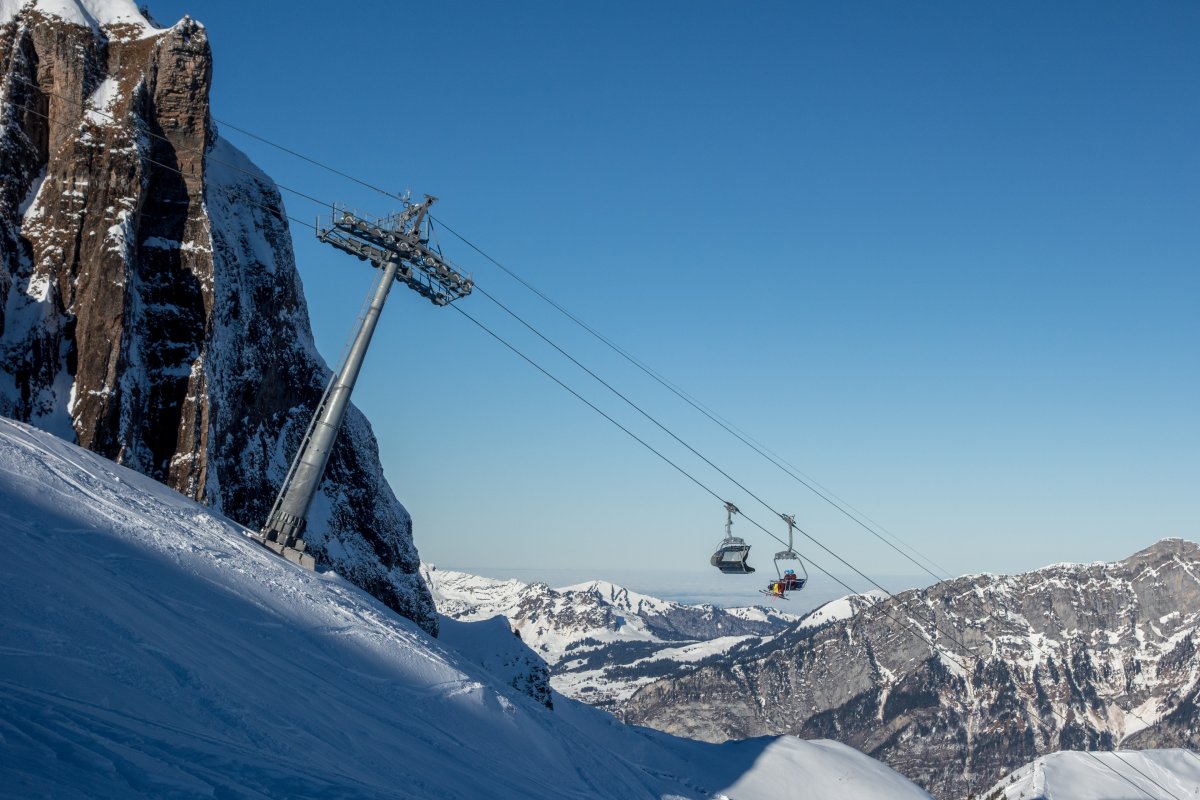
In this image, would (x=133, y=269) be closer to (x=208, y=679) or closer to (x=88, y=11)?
(x=88, y=11)

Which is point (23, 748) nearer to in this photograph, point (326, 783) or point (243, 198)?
point (326, 783)

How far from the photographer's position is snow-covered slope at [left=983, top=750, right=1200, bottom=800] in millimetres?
98875

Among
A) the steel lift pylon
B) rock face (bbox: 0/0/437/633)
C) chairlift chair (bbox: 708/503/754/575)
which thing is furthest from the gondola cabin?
rock face (bbox: 0/0/437/633)

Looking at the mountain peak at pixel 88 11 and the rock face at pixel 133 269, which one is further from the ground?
the mountain peak at pixel 88 11

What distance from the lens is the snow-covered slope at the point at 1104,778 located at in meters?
98.9

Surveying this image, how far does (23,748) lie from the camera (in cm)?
827

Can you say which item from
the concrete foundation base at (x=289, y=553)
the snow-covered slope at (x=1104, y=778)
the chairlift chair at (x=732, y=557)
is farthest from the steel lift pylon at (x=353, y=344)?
the snow-covered slope at (x=1104, y=778)

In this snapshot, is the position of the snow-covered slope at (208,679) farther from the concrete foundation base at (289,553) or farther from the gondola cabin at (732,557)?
the gondola cabin at (732,557)

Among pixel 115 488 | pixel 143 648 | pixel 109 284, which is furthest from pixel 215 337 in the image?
pixel 143 648

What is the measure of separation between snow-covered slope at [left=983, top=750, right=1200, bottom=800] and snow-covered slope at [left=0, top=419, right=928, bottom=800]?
289 ft

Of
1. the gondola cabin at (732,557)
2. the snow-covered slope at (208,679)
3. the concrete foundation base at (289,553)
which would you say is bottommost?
the snow-covered slope at (208,679)

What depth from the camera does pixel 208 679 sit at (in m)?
12.5

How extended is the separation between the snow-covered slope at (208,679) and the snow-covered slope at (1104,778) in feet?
289

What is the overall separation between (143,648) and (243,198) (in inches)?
1738
